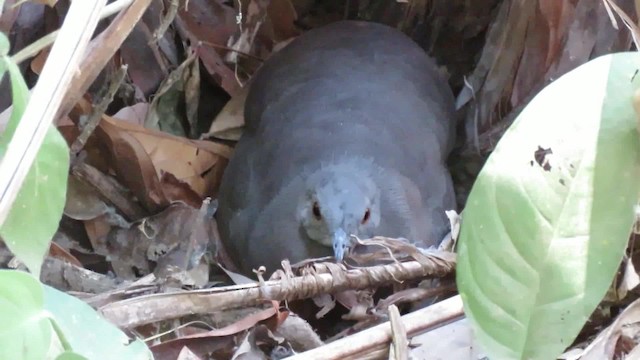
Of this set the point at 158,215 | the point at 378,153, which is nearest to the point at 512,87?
the point at 378,153

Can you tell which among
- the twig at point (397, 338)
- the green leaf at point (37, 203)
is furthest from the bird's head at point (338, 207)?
the green leaf at point (37, 203)

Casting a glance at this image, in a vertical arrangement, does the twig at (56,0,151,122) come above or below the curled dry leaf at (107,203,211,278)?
above

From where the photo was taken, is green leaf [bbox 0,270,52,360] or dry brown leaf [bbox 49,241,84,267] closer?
green leaf [bbox 0,270,52,360]

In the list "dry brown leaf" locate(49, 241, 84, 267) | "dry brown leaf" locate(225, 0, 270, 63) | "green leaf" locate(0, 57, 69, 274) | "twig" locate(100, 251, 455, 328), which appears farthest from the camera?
"dry brown leaf" locate(225, 0, 270, 63)

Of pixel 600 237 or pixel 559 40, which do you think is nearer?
pixel 600 237

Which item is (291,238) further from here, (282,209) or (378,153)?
(378,153)

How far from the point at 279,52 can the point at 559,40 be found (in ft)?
2.64

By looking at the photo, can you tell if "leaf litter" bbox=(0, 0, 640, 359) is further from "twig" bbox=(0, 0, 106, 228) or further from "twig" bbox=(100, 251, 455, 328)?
"twig" bbox=(0, 0, 106, 228)

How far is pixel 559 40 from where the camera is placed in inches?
87.8

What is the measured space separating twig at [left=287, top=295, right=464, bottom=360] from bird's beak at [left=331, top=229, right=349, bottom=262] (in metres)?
0.54

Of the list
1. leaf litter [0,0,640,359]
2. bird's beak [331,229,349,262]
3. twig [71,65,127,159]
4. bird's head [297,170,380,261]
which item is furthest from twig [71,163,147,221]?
bird's beak [331,229,349,262]

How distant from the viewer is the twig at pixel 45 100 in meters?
0.87

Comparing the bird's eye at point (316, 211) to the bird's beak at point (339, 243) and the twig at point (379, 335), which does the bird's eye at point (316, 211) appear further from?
the twig at point (379, 335)

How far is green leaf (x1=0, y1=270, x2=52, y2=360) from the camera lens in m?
0.82
